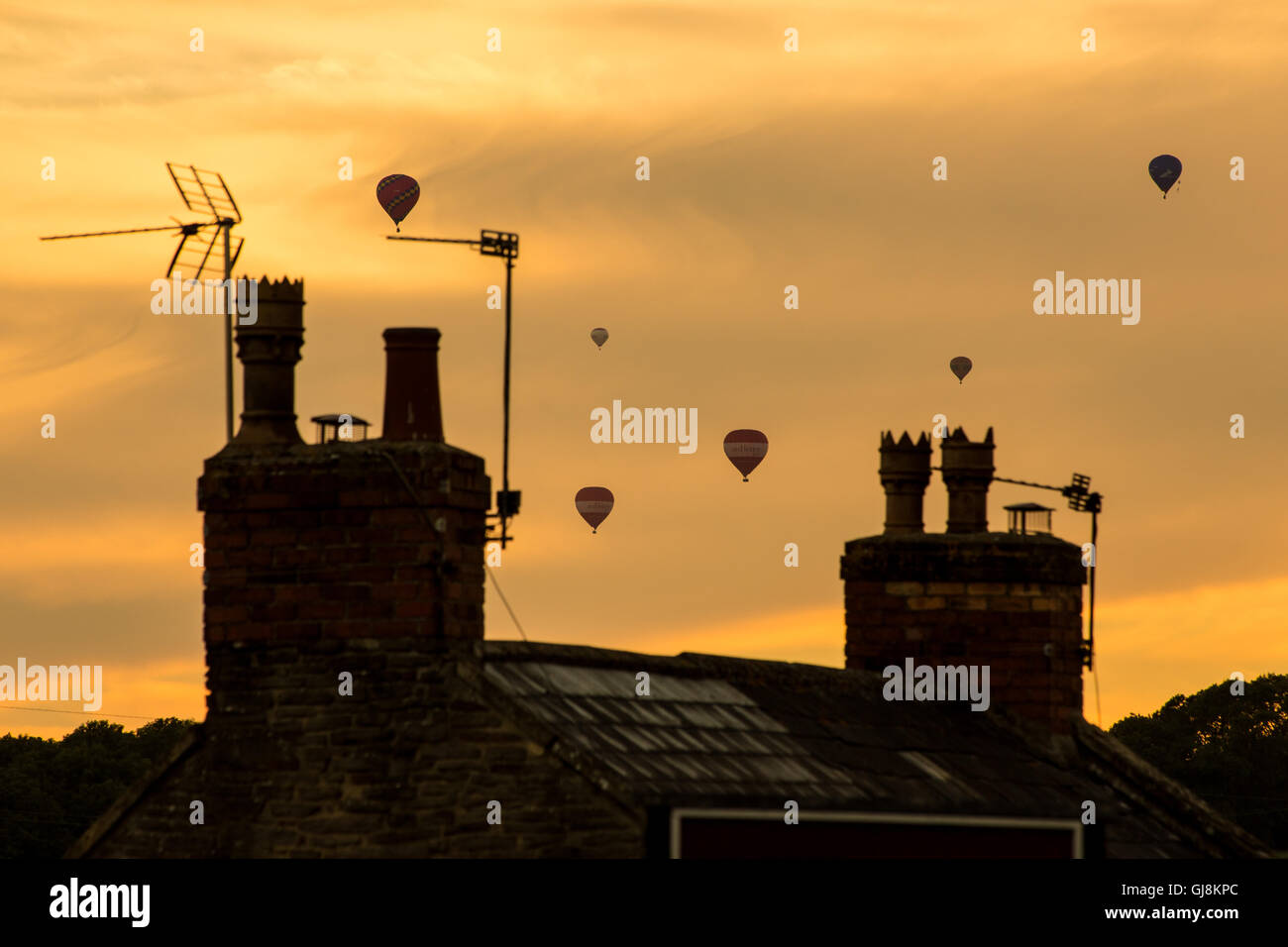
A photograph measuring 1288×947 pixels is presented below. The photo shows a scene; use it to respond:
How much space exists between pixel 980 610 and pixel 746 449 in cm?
767

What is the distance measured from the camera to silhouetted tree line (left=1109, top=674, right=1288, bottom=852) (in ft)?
289

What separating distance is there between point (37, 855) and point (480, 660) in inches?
2134

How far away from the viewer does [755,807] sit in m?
24.2

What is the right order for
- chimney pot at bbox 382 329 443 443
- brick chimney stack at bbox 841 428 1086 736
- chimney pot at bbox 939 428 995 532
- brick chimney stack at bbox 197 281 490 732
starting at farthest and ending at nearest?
chimney pot at bbox 939 428 995 532 < brick chimney stack at bbox 841 428 1086 736 < chimney pot at bbox 382 329 443 443 < brick chimney stack at bbox 197 281 490 732

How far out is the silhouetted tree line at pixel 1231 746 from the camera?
8819 centimetres

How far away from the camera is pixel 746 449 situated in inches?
1613

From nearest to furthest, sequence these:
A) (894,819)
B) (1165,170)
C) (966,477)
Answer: (894,819) < (966,477) < (1165,170)

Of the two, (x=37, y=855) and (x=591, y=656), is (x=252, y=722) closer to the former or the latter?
(x=591, y=656)

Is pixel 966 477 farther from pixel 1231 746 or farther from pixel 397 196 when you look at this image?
pixel 1231 746

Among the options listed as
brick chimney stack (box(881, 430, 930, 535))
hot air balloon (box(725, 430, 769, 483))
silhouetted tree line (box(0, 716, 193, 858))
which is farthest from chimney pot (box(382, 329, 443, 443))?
silhouetted tree line (box(0, 716, 193, 858))

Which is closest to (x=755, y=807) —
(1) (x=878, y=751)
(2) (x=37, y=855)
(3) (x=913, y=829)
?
(3) (x=913, y=829)

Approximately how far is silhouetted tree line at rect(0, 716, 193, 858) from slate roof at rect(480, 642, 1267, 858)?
43330 mm

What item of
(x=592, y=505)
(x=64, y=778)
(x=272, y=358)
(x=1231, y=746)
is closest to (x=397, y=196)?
(x=592, y=505)

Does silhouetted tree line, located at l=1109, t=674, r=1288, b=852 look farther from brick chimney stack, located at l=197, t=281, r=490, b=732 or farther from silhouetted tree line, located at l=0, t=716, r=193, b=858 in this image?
brick chimney stack, located at l=197, t=281, r=490, b=732
